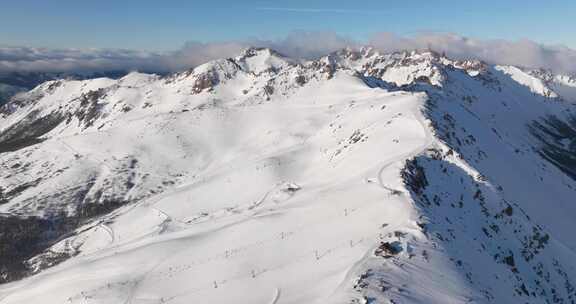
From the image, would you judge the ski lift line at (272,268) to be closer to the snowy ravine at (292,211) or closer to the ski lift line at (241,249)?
the snowy ravine at (292,211)

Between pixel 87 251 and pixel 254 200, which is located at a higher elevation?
pixel 254 200

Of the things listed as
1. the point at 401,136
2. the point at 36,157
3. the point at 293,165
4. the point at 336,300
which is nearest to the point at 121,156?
the point at 36,157

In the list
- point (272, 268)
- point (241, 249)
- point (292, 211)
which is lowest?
point (292, 211)

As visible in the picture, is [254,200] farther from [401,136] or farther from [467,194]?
[467,194]

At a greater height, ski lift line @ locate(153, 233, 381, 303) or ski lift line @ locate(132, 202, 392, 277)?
ski lift line @ locate(153, 233, 381, 303)

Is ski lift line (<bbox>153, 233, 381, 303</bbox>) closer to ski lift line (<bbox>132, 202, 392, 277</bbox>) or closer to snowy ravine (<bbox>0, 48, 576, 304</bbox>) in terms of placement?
snowy ravine (<bbox>0, 48, 576, 304</bbox>)

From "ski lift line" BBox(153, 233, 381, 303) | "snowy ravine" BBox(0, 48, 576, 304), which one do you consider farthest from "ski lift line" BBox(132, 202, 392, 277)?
"ski lift line" BBox(153, 233, 381, 303)

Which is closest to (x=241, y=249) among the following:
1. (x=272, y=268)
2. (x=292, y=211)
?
(x=272, y=268)

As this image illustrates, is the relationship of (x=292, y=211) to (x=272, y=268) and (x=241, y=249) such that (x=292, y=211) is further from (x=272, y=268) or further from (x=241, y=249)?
(x=272, y=268)
